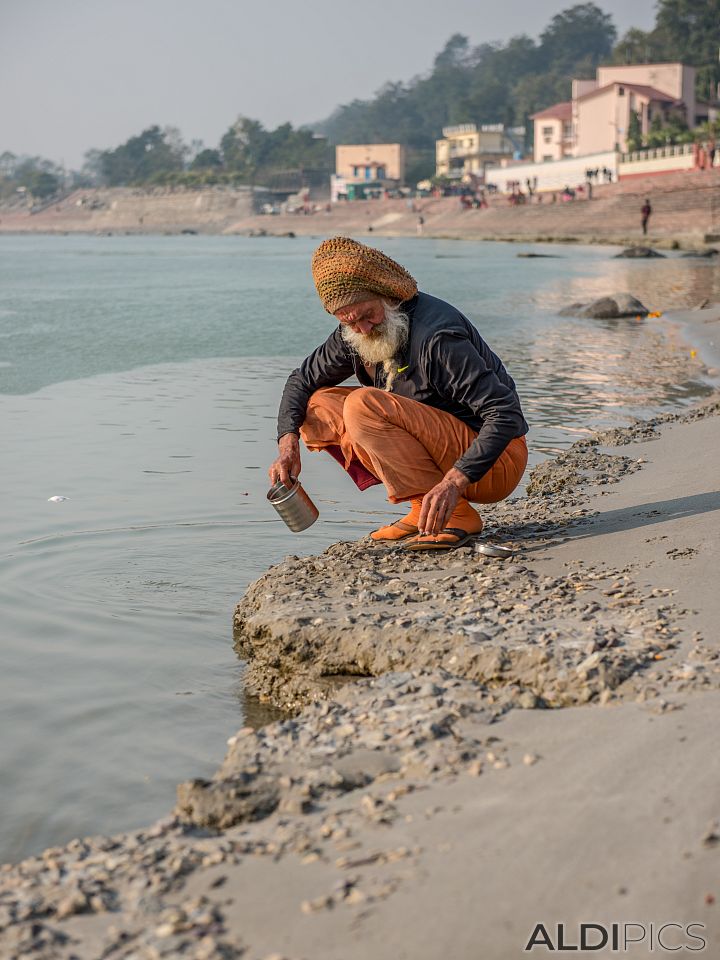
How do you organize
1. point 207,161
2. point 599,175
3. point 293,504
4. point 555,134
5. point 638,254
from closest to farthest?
1. point 293,504
2. point 638,254
3. point 599,175
4. point 555,134
5. point 207,161

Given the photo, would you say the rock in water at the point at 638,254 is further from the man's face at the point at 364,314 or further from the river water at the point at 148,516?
the man's face at the point at 364,314

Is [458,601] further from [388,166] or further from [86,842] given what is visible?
[388,166]

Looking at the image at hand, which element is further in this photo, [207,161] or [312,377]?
[207,161]

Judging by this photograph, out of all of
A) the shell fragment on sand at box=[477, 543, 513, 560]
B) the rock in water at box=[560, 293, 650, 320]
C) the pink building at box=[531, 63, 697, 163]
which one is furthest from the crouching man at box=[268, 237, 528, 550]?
the pink building at box=[531, 63, 697, 163]

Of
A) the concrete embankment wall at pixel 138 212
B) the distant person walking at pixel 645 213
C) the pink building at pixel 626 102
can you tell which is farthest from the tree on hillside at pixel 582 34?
the distant person walking at pixel 645 213

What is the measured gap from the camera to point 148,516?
6191mm

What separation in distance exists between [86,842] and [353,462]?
2.35 metres

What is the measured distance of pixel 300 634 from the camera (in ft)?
12.8

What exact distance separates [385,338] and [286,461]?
657 mm

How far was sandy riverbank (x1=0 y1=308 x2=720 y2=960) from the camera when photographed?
2.17 metres

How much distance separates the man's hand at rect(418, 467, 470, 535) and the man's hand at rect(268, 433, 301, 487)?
0.68 m

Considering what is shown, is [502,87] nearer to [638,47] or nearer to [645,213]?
[638,47]

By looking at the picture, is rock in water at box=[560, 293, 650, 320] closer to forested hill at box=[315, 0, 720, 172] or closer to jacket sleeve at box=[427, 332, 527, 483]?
jacket sleeve at box=[427, 332, 527, 483]

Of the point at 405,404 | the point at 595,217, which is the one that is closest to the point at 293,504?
the point at 405,404
